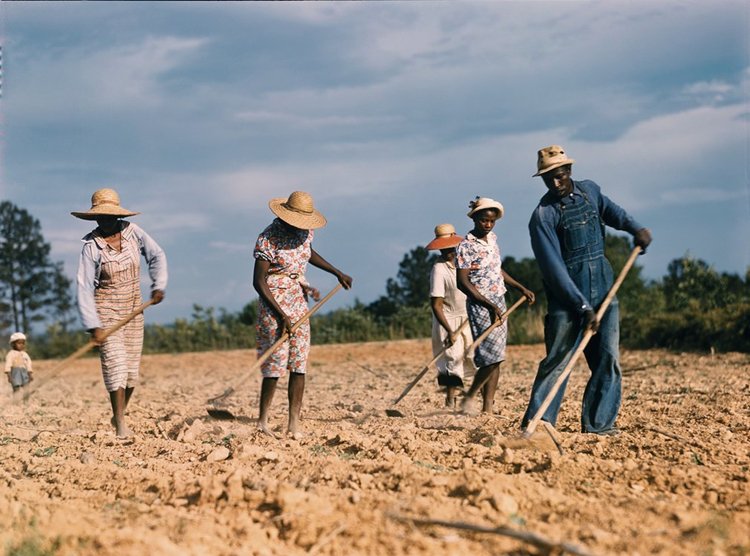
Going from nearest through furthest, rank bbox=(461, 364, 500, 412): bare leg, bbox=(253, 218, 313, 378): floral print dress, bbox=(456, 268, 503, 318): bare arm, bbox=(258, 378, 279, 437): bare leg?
bbox=(253, 218, 313, 378): floral print dress, bbox=(258, 378, 279, 437): bare leg, bbox=(456, 268, 503, 318): bare arm, bbox=(461, 364, 500, 412): bare leg

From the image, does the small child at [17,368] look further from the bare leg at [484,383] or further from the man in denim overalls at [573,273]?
the man in denim overalls at [573,273]

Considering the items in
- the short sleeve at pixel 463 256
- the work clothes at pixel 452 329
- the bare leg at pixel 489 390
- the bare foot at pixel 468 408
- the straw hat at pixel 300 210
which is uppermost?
the straw hat at pixel 300 210

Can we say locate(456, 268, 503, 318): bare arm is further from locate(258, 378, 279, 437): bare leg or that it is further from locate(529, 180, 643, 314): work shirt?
locate(258, 378, 279, 437): bare leg

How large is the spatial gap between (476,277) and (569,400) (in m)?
2.18

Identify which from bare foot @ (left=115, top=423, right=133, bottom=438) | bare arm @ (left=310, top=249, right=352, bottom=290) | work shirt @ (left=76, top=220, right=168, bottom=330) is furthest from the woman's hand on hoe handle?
bare foot @ (left=115, top=423, right=133, bottom=438)

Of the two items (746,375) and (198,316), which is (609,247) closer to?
(198,316)

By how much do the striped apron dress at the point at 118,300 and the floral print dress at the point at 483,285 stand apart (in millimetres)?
2733

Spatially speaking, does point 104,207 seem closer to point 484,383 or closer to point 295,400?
point 295,400

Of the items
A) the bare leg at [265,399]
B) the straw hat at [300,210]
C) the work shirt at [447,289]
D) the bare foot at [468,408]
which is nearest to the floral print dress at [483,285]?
the bare foot at [468,408]

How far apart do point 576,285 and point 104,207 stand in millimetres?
3644

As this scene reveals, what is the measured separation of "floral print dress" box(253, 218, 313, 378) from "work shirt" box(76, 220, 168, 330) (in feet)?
2.91

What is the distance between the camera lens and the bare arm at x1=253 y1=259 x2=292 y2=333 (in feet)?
23.2

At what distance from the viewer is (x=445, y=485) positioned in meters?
4.57

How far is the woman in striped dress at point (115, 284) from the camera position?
7.12 metres
